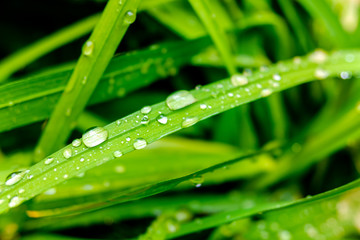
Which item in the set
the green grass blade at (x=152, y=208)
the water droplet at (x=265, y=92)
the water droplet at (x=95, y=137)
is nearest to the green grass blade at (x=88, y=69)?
the water droplet at (x=95, y=137)

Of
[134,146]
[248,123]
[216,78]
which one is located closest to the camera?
[134,146]

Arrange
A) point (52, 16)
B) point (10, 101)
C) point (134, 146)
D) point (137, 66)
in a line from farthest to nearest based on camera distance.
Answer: point (52, 16)
point (137, 66)
point (10, 101)
point (134, 146)

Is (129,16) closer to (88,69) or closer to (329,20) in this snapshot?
(88,69)

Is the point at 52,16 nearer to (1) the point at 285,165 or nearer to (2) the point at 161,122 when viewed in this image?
(2) the point at 161,122

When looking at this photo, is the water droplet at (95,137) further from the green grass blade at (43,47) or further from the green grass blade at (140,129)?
the green grass blade at (43,47)

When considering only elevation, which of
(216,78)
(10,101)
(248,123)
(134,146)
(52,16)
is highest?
(52,16)

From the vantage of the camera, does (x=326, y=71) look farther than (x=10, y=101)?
Yes

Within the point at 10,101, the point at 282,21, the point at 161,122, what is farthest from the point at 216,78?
the point at 10,101
